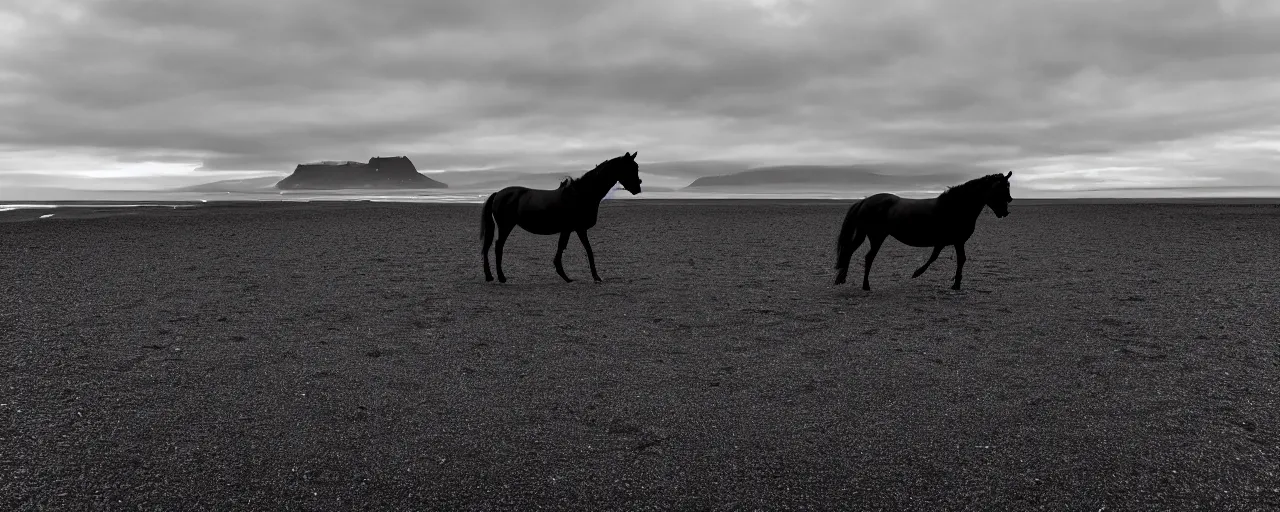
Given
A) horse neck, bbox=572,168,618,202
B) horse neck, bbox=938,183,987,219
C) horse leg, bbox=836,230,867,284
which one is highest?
horse neck, bbox=572,168,618,202

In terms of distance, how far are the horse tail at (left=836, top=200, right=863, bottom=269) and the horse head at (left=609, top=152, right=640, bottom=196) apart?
3.33 m

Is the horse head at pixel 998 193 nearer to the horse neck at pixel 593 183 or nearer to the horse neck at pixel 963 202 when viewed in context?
the horse neck at pixel 963 202

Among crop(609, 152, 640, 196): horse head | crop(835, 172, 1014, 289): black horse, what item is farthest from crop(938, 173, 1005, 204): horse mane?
crop(609, 152, 640, 196): horse head

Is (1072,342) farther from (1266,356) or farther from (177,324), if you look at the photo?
(177,324)

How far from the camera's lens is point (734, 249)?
17.9m

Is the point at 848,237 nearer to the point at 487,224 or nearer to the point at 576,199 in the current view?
the point at 576,199

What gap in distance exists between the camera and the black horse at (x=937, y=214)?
9.76 metres

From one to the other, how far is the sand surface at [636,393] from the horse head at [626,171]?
1.68 m

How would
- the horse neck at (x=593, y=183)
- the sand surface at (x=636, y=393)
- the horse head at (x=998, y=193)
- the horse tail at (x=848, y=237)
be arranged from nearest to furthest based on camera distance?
the sand surface at (x=636, y=393) → the horse head at (x=998, y=193) → the horse tail at (x=848, y=237) → the horse neck at (x=593, y=183)

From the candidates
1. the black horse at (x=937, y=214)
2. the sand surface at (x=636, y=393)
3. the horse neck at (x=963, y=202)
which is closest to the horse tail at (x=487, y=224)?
the sand surface at (x=636, y=393)

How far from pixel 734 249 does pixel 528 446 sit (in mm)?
14099

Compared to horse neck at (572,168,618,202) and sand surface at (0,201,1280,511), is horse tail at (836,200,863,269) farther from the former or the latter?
horse neck at (572,168,618,202)

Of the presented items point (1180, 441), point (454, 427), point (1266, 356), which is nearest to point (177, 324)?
point (454, 427)

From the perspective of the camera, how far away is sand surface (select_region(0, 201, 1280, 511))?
3.68m
